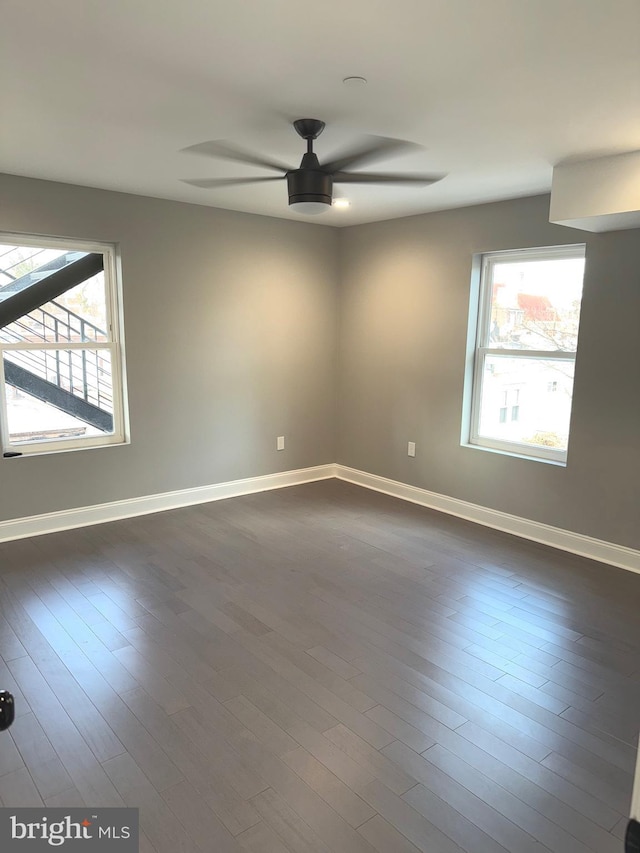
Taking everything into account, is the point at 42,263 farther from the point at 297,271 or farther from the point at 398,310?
the point at 398,310

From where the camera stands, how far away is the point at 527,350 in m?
4.25

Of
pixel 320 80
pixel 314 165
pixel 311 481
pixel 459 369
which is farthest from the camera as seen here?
pixel 311 481

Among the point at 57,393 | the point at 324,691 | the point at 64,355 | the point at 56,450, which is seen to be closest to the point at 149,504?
the point at 56,450

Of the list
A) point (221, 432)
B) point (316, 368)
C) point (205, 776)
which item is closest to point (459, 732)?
point (205, 776)

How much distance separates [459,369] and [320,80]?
2824 mm

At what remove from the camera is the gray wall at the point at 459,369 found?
3658mm

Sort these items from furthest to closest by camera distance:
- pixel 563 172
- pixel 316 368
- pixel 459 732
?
pixel 316 368
pixel 563 172
pixel 459 732

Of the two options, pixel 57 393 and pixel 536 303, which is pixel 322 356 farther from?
pixel 57 393

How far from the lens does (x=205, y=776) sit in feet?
6.40

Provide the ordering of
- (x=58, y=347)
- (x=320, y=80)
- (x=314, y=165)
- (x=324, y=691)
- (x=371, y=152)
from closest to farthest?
(x=320, y=80) → (x=324, y=691) → (x=314, y=165) → (x=371, y=152) → (x=58, y=347)

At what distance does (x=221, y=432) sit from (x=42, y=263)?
188cm

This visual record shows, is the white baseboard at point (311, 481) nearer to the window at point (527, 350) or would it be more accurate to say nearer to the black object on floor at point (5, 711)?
the window at point (527, 350)

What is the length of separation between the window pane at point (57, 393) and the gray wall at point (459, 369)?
7.57ft

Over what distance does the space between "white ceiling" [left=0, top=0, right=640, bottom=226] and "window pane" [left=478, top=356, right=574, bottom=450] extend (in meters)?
1.43
